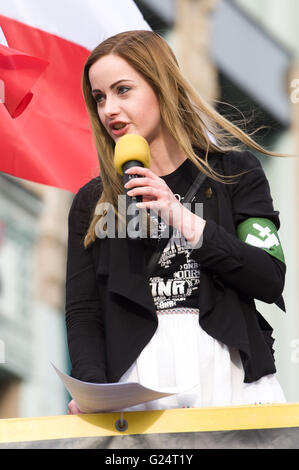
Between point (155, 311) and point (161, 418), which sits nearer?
point (161, 418)

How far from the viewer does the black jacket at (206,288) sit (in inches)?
115

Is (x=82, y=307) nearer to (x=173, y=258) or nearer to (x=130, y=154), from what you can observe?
(x=173, y=258)

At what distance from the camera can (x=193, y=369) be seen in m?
2.93

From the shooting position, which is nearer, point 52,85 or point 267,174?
point 52,85

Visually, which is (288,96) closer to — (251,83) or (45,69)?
(251,83)

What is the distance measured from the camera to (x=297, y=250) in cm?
732

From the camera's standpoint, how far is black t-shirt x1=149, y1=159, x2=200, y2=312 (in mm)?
3027

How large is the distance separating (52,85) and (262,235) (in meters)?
2.05

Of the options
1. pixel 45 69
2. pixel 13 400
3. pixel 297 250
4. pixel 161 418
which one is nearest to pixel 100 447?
pixel 161 418

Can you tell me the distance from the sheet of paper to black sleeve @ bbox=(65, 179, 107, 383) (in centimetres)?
30

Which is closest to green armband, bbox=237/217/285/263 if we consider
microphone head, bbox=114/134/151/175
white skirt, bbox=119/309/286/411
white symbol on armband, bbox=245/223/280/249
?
white symbol on armband, bbox=245/223/280/249

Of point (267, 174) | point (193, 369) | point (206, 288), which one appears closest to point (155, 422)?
point (193, 369)

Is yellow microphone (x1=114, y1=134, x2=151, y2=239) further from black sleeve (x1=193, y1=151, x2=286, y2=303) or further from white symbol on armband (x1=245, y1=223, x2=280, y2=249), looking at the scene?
white symbol on armband (x1=245, y1=223, x2=280, y2=249)
